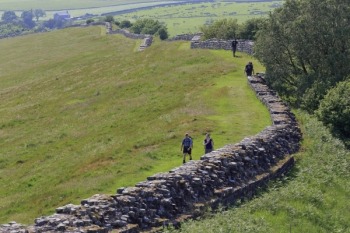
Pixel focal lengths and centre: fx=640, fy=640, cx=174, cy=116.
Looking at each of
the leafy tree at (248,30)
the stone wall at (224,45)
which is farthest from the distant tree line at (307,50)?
the leafy tree at (248,30)

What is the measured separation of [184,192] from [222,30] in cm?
8574

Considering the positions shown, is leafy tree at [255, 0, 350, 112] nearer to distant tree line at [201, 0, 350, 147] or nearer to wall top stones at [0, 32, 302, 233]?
distant tree line at [201, 0, 350, 147]

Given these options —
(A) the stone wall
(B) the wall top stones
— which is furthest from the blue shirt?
(A) the stone wall

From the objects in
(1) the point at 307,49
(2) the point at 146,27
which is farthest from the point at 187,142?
(2) the point at 146,27

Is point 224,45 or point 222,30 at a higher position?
point 224,45

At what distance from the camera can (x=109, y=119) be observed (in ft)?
183

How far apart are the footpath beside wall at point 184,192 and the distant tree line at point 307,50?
14.1 meters

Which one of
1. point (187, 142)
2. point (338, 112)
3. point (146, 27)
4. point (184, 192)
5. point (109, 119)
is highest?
point (184, 192)

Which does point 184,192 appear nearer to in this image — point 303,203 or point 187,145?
point 303,203

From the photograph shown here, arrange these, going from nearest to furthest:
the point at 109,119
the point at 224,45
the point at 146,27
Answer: the point at 109,119 → the point at 224,45 → the point at 146,27

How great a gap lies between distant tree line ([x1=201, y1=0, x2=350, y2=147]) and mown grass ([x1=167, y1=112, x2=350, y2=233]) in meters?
10.4

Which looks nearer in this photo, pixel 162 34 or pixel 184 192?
pixel 184 192

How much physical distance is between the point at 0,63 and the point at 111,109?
72749 millimetres

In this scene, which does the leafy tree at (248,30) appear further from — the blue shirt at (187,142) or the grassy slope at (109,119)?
the blue shirt at (187,142)
